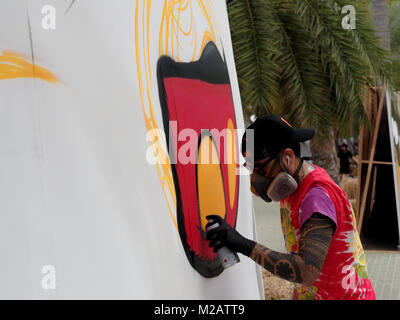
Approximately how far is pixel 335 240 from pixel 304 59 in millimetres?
4789

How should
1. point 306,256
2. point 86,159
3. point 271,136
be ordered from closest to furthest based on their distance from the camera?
point 86,159
point 306,256
point 271,136

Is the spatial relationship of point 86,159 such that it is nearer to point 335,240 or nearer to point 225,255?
point 225,255

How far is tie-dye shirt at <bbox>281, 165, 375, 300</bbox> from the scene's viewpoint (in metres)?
1.73

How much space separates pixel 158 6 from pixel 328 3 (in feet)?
15.9

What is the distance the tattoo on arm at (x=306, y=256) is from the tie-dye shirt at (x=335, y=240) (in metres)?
0.05

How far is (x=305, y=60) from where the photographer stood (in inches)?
246

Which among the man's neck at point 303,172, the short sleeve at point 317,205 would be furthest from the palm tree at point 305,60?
the short sleeve at point 317,205

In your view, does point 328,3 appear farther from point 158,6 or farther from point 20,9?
point 20,9

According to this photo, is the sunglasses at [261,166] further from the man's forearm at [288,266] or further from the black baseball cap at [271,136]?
the man's forearm at [288,266]

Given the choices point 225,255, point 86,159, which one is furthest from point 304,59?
point 86,159

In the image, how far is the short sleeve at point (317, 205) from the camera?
5.49ft

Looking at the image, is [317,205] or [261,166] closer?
[317,205]

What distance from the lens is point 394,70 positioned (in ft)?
21.6
